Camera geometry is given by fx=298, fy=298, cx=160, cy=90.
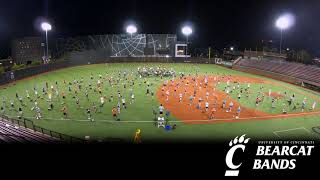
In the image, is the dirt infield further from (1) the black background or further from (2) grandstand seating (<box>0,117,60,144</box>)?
(1) the black background

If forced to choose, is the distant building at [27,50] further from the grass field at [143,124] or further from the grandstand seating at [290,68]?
the grandstand seating at [290,68]

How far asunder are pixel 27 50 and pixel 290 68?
64240 millimetres

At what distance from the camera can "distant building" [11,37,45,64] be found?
7362 cm

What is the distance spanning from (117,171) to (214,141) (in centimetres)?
1278

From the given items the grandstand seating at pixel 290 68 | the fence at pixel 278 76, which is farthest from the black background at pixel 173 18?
the fence at pixel 278 76

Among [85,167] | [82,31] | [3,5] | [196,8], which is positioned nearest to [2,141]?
[85,167]

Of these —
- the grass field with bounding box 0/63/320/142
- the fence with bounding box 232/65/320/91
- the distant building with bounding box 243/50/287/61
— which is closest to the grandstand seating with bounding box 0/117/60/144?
the grass field with bounding box 0/63/320/142

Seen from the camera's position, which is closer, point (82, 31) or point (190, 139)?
point (190, 139)

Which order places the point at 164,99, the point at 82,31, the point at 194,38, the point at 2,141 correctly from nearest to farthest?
the point at 2,141, the point at 164,99, the point at 82,31, the point at 194,38

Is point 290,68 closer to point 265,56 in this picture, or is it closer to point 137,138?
point 265,56

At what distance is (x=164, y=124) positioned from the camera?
106 feet

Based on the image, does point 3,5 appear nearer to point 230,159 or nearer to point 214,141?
point 214,141

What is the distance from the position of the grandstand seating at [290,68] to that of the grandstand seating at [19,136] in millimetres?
50519

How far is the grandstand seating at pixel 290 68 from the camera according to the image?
60550mm
